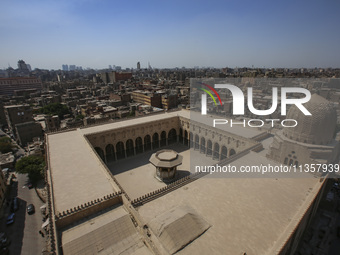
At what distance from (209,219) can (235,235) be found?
2446 millimetres

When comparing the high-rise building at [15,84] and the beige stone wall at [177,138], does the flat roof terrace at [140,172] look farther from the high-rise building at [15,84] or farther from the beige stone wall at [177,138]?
the high-rise building at [15,84]

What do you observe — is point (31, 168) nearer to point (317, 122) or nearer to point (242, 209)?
point (242, 209)

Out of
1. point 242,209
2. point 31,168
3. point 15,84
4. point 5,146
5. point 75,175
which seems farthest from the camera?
point 15,84

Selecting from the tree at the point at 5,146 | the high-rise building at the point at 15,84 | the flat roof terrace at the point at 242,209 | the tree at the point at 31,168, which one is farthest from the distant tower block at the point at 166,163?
the high-rise building at the point at 15,84

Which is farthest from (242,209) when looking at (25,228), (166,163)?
(25,228)

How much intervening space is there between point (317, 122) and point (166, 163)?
21464 millimetres

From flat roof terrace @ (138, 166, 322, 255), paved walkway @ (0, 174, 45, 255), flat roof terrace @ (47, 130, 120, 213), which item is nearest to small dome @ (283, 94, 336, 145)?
flat roof terrace @ (138, 166, 322, 255)

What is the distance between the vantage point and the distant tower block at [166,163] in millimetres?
31344

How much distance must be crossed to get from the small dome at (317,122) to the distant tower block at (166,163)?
18.2 metres

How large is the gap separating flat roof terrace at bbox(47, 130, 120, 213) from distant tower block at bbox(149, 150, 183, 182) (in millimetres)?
9489

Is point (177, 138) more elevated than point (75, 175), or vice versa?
point (75, 175)

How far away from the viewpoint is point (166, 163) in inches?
1236

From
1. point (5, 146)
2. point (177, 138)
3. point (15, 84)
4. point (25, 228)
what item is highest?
point (15, 84)

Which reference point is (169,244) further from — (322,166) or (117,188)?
(322,166)
